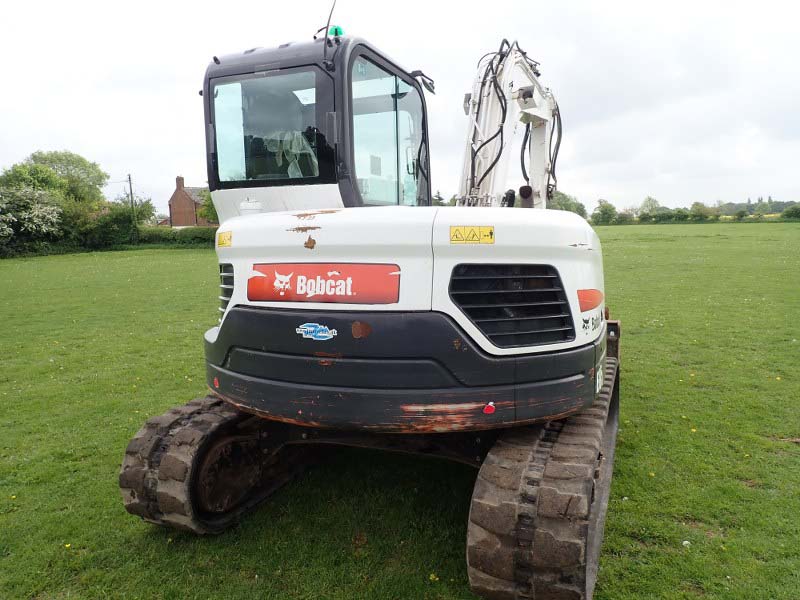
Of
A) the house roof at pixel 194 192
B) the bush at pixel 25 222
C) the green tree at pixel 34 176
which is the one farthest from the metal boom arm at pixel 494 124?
the house roof at pixel 194 192

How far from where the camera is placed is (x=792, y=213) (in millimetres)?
55500

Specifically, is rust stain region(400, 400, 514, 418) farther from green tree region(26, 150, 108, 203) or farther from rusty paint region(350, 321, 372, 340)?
green tree region(26, 150, 108, 203)

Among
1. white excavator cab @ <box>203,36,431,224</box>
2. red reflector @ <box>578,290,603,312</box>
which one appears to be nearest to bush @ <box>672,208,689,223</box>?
white excavator cab @ <box>203,36,431,224</box>

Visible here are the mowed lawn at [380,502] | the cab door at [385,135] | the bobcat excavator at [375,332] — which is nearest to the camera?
the bobcat excavator at [375,332]

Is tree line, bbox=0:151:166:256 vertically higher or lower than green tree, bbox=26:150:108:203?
lower

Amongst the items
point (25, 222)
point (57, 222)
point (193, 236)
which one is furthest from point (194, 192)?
point (25, 222)

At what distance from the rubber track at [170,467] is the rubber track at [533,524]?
68.5 inches

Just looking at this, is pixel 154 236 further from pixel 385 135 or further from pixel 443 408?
pixel 443 408

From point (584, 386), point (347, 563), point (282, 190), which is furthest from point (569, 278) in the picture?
point (347, 563)

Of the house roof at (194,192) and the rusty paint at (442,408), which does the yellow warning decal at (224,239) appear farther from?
the house roof at (194,192)

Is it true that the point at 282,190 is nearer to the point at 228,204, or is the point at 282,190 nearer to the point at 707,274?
the point at 228,204

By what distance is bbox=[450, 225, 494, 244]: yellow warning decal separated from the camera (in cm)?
295

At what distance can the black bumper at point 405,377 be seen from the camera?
2971 mm

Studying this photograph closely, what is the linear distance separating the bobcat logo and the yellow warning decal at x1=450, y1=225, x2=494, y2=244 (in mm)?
857
